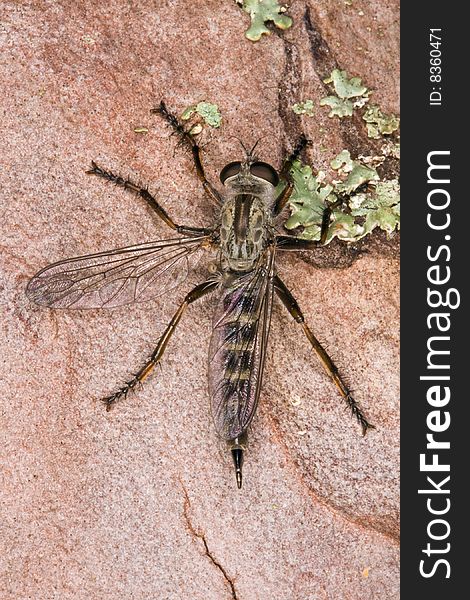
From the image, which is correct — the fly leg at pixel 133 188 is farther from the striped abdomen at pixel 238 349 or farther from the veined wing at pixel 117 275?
the striped abdomen at pixel 238 349

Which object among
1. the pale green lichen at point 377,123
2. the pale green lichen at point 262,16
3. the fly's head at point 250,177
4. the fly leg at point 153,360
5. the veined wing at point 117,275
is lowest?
the fly leg at point 153,360

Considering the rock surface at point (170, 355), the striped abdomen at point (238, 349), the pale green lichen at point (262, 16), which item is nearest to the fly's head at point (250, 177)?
the rock surface at point (170, 355)

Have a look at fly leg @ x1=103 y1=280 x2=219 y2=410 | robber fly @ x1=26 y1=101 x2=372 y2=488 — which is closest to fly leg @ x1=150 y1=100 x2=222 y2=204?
robber fly @ x1=26 y1=101 x2=372 y2=488

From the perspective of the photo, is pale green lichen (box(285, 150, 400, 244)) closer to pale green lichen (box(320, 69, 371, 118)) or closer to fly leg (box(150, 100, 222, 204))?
pale green lichen (box(320, 69, 371, 118))

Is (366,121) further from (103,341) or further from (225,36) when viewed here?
(103,341)

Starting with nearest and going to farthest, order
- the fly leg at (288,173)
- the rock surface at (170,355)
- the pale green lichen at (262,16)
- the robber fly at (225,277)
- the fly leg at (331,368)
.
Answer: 1. the rock surface at (170,355)
2. the robber fly at (225,277)
3. the fly leg at (331,368)
4. the fly leg at (288,173)
5. the pale green lichen at (262,16)

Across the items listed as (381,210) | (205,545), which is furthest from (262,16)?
(205,545)

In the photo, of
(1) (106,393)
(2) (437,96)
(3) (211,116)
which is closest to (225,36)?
(3) (211,116)
